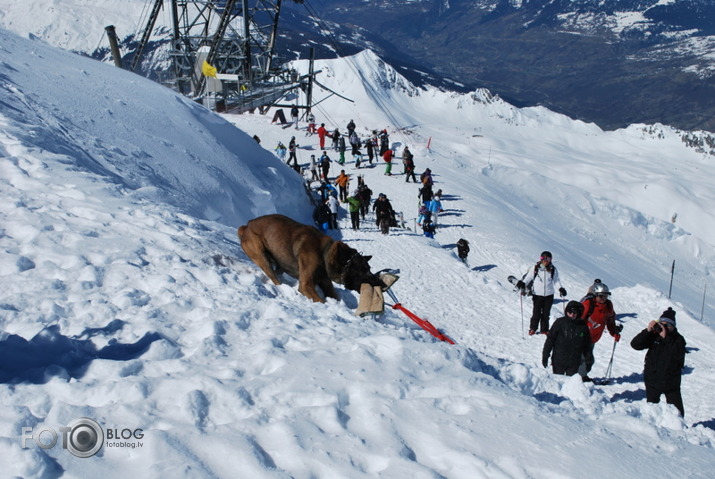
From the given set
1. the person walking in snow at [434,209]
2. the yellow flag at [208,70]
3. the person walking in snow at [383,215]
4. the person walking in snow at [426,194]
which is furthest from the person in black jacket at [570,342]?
the yellow flag at [208,70]

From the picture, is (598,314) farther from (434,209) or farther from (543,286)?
(434,209)

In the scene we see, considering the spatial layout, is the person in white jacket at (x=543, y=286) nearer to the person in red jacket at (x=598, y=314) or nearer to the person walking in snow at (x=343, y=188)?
the person in red jacket at (x=598, y=314)

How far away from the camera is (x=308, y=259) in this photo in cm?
576

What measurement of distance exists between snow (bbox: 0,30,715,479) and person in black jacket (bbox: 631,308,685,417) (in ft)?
1.65

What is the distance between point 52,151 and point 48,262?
344 centimetres

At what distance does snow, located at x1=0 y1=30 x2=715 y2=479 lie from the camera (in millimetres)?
2857

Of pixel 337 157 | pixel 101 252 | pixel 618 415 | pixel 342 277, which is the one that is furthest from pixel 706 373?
pixel 337 157

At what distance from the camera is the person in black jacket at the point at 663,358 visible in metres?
5.25

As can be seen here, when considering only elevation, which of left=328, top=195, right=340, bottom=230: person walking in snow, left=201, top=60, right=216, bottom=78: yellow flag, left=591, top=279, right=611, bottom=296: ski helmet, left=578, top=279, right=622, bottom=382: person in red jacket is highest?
left=201, top=60, right=216, bottom=78: yellow flag

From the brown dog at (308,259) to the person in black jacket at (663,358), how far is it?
2.82 meters

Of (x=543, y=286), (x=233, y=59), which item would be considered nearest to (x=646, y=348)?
(x=543, y=286)

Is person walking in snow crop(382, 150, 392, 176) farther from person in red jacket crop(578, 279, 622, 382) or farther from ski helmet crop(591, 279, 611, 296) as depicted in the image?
person in red jacket crop(578, 279, 622, 382)

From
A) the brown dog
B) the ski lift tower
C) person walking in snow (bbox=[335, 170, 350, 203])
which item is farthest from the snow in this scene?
the ski lift tower
